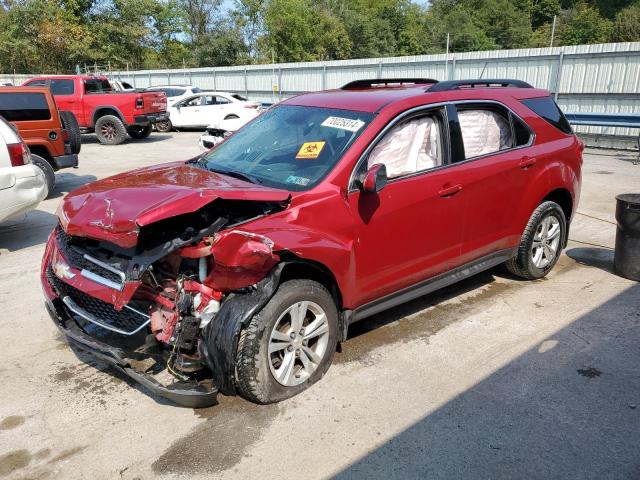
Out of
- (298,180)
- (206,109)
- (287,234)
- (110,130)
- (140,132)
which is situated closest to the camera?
(287,234)

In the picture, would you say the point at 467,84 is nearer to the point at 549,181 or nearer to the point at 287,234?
the point at 549,181

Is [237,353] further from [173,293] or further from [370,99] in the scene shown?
[370,99]

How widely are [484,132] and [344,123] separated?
53.4 inches

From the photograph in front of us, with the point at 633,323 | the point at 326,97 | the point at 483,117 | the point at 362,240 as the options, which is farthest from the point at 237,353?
the point at 633,323

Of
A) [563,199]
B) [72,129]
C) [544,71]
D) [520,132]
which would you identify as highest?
[544,71]

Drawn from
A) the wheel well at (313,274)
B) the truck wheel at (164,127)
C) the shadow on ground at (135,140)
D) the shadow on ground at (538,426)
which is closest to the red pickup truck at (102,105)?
the shadow on ground at (135,140)

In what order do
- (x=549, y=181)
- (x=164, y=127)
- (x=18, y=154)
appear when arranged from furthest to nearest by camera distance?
(x=164, y=127)
(x=18, y=154)
(x=549, y=181)

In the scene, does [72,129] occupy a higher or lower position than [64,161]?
higher

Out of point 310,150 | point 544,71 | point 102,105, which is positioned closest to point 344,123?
point 310,150

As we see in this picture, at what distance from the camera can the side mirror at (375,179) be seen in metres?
3.50

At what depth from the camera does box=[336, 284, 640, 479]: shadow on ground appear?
9.19 ft

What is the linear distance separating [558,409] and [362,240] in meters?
1.56

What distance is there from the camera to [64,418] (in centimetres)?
326

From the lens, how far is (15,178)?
6.32 m
